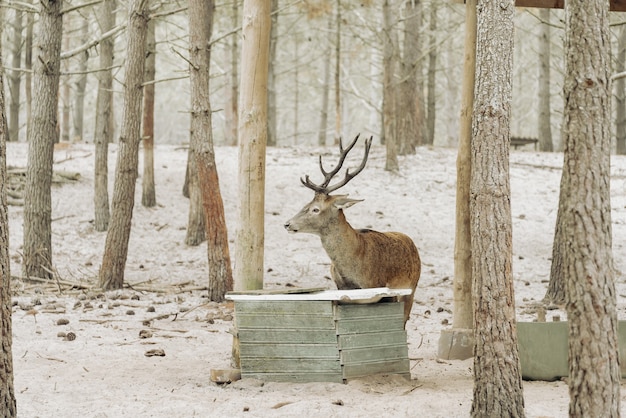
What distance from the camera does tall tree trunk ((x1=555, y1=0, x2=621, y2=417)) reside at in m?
4.68

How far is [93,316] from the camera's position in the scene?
10281 millimetres

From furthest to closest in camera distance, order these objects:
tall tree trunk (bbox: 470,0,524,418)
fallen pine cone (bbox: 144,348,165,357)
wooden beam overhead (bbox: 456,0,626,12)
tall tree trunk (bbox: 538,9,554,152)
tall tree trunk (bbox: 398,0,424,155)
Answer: tall tree trunk (bbox: 538,9,554,152) < tall tree trunk (bbox: 398,0,424,155) < wooden beam overhead (bbox: 456,0,626,12) < fallen pine cone (bbox: 144,348,165,357) < tall tree trunk (bbox: 470,0,524,418)

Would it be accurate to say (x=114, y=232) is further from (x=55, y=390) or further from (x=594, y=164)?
(x=594, y=164)

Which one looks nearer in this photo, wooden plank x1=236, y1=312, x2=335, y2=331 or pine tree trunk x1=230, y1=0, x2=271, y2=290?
wooden plank x1=236, y1=312, x2=335, y2=331

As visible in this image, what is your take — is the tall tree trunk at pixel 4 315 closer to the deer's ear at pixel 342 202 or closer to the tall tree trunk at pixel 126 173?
the deer's ear at pixel 342 202

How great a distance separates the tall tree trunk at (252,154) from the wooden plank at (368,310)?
Answer: 3.46 ft

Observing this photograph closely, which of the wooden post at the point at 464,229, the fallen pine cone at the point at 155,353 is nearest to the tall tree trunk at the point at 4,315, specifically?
the fallen pine cone at the point at 155,353

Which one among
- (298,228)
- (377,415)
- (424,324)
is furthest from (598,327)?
(424,324)

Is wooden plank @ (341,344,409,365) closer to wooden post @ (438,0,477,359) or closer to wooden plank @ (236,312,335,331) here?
wooden plank @ (236,312,335,331)

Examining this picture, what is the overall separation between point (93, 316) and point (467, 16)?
545 cm

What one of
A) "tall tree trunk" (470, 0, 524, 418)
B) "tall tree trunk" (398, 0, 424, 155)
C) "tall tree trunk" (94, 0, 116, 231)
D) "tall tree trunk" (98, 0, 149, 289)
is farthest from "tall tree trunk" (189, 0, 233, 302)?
"tall tree trunk" (398, 0, 424, 155)

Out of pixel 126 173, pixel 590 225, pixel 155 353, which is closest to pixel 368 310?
pixel 155 353

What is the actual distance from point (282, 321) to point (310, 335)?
256mm

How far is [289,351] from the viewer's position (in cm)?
718
